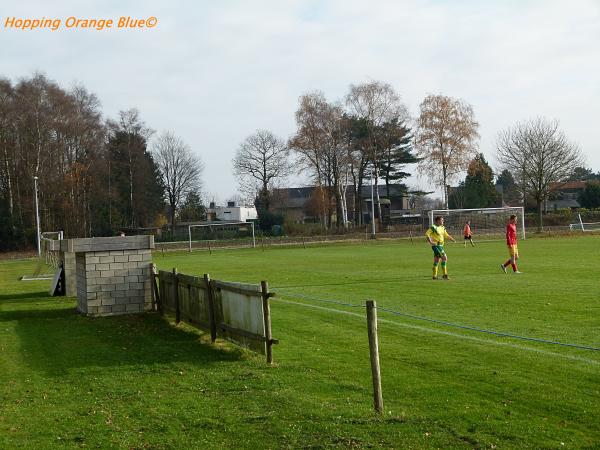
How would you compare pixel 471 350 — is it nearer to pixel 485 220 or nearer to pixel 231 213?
pixel 485 220

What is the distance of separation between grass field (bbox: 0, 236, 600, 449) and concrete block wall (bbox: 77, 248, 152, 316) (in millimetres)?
688

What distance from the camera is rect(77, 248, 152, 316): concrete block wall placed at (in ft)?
53.7

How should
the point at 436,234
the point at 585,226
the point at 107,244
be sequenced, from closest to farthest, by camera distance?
the point at 107,244
the point at 436,234
the point at 585,226

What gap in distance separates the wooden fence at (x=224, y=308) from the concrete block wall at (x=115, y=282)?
4.36 ft

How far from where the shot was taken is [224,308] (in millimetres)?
11406

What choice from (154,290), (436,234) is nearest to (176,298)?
(154,290)

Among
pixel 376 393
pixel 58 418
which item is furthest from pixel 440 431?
pixel 58 418

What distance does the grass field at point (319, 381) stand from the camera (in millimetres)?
6496

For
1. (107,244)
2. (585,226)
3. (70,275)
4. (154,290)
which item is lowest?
(585,226)

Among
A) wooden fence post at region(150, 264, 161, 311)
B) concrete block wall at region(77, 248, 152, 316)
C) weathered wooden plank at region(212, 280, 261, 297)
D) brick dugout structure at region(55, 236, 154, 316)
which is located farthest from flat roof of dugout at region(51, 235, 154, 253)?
weathered wooden plank at region(212, 280, 261, 297)

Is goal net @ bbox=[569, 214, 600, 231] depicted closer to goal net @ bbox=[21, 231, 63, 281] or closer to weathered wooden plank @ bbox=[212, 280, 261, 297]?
goal net @ bbox=[21, 231, 63, 281]

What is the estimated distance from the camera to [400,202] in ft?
370

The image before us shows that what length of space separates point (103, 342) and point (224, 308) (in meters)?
2.59

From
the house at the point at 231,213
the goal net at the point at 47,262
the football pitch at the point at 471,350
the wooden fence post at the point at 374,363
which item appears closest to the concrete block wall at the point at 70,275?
the goal net at the point at 47,262
